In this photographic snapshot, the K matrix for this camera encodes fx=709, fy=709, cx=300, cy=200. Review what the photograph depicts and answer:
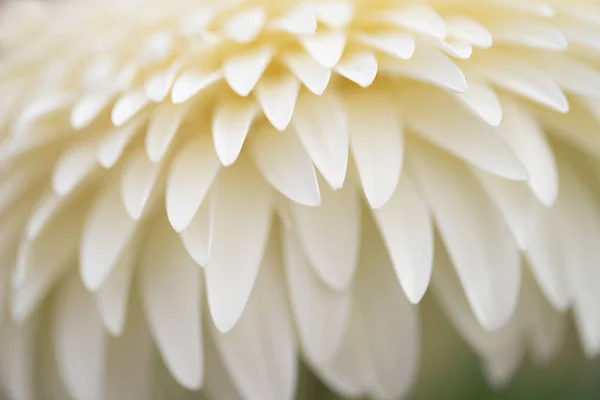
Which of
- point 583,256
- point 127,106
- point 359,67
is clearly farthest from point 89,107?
point 583,256

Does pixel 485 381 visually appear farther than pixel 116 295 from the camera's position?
Yes

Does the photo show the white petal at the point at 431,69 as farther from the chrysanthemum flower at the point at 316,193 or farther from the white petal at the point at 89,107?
the white petal at the point at 89,107

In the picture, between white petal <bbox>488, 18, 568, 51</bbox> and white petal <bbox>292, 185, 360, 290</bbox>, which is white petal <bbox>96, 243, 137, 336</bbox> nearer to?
white petal <bbox>292, 185, 360, 290</bbox>

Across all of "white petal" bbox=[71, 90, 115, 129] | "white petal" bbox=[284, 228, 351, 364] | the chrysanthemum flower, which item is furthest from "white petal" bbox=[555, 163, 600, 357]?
"white petal" bbox=[71, 90, 115, 129]

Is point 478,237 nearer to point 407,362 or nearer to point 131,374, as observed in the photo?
point 407,362

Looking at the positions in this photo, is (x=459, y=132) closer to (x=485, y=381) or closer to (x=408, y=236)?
(x=408, y=236)

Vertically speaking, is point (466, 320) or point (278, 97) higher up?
point (278, 97)
